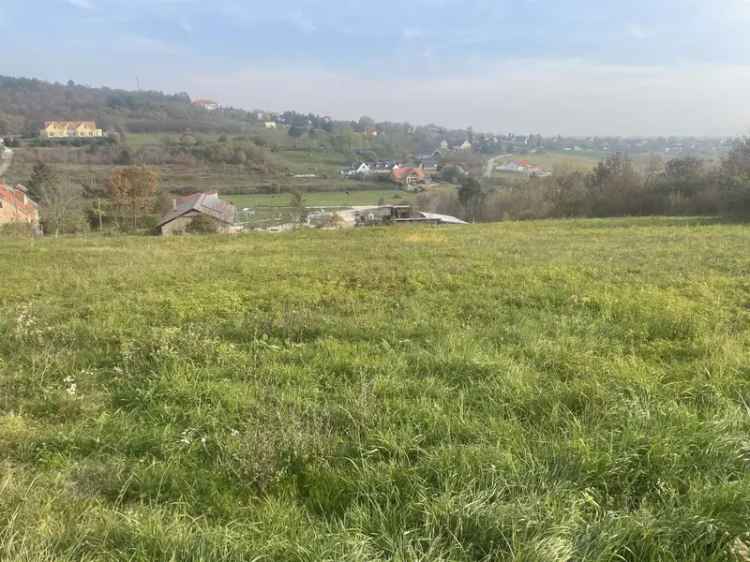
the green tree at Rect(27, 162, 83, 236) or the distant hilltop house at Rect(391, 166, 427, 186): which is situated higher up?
the distant hilltop house at Rect(391, 166, 427, 186)

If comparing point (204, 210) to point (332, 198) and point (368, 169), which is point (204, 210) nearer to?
point (332, 198)

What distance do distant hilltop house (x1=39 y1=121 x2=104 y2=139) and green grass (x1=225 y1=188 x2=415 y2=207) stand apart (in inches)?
1373

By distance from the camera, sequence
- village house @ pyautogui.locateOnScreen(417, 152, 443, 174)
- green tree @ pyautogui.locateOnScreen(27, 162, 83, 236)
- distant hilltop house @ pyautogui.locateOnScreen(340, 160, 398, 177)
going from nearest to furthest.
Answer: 1. green tree @ pyautogui.locateOnScreen(27, 162, 83, 236)
2. distant hilltop house @ pyautogui.locateOnScreen(340, 160, 398, 177)
3. village house @ pyautogui.locateOnScreen(417, 152, 443, 174)

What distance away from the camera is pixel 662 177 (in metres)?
32.5

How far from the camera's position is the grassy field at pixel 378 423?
2184mm

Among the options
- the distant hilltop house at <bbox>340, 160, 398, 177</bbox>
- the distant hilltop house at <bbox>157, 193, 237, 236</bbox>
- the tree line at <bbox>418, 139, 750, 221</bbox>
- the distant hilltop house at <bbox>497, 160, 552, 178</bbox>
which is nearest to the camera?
the tree line at <bbox>418, 139, 750, 221</bbox>

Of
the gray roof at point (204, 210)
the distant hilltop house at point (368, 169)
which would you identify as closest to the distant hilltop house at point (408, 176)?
the distant hilltop house at point (368, 169)

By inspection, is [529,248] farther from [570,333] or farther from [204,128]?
[204,128]

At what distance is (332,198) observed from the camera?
65.6 metres

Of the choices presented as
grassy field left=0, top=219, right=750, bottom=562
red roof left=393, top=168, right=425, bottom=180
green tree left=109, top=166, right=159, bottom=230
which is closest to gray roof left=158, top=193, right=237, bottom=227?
green tree left=109, top=166, right=159, bottom=230

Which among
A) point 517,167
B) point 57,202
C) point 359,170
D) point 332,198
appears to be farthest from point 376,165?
point 57,202

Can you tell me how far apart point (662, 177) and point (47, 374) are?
119ft

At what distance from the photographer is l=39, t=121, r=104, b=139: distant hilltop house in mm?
79375

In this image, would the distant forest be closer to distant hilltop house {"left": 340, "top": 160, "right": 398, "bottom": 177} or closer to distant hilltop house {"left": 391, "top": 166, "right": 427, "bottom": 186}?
distant hilltop house {"left": 340, "top": 160, "right": 398, "bottom": 177}
